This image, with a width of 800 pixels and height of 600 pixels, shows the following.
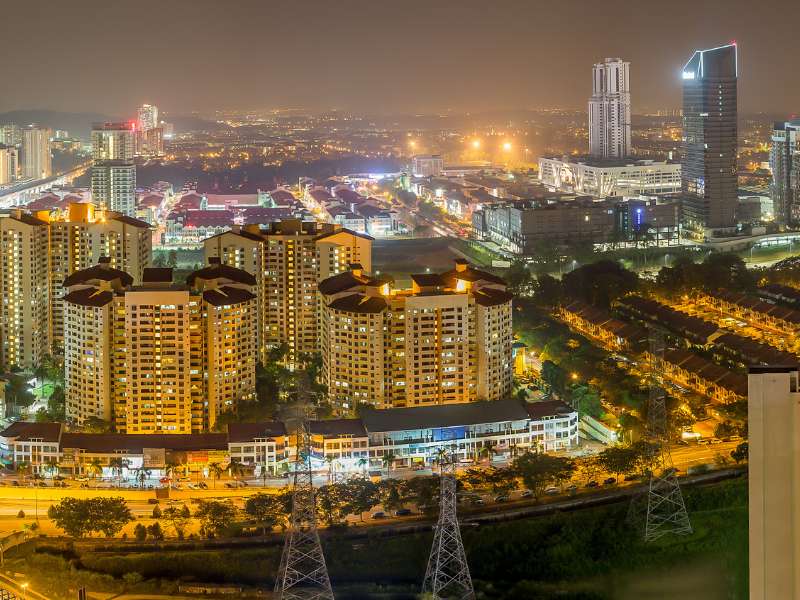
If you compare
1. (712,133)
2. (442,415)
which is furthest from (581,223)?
(442,415)

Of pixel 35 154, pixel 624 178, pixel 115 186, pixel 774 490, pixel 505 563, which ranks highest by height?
pixel 35 154

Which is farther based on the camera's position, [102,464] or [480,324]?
[480,324]

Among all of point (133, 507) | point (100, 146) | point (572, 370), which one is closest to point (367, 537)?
point (133, 507)

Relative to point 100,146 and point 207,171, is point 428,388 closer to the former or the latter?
point 100,146

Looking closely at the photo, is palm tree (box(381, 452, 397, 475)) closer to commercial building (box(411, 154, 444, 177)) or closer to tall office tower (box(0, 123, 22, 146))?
commercial building (box(411, 154, 444, 177))

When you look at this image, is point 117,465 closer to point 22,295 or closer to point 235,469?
point 235,469

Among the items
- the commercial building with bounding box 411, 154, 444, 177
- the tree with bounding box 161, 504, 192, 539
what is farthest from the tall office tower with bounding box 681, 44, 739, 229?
the tree with bounding box 161, 504, 192, 539

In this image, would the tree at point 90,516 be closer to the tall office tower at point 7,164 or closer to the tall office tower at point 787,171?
the tall office tower at point 787,171

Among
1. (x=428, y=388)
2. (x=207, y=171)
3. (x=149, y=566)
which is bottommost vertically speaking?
(x=149, y=566)
